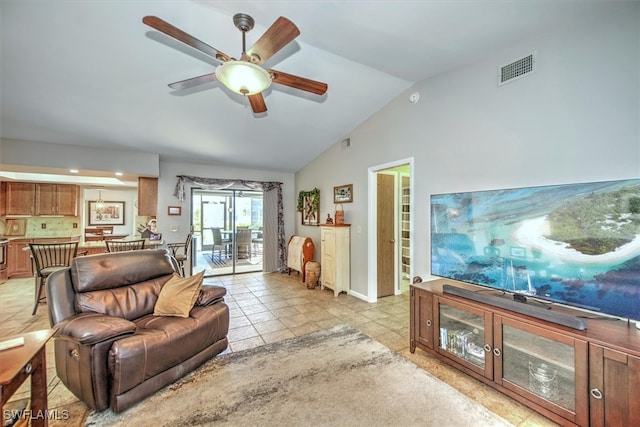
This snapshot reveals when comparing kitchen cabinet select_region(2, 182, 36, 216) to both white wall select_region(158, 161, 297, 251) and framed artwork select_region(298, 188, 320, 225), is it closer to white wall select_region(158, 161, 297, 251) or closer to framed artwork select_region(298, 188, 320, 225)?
white wall select_region(158, 161, 297, 251)

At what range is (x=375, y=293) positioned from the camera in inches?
168

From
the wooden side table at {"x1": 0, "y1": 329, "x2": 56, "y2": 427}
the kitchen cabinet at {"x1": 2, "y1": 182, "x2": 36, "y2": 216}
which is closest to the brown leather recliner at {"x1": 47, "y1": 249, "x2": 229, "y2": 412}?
the wooden side table at {"x1": 0, "y1": 329, "x2": 56, "y2": 427}

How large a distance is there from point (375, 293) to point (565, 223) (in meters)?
2.78

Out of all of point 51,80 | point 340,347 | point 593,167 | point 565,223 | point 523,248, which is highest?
point 51,80

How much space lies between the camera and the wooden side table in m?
1.14

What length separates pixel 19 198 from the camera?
218 inches

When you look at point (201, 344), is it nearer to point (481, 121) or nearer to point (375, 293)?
point (375, 293)

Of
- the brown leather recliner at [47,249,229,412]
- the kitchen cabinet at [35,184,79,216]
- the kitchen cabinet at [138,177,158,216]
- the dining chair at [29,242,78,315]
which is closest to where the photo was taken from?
the brown leather recliner at [47,249,229,412]

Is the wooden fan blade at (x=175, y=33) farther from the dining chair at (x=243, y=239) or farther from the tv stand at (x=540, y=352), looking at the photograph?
the dining chair at (x=243, y=239)

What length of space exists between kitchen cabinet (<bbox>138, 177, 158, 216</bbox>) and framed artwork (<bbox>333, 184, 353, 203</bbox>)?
11.9ft

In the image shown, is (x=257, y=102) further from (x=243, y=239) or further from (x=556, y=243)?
(x=243, y=239)

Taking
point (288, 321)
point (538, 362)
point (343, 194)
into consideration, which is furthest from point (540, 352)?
point (343, 194)

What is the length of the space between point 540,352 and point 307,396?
1.72 metres

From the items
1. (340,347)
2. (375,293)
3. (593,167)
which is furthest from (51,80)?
(593,167)
